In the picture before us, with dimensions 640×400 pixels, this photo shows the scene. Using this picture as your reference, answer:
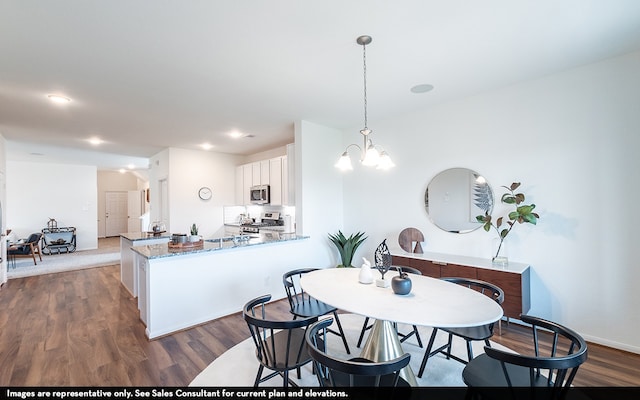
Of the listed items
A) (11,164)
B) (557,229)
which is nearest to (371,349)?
(557,229)

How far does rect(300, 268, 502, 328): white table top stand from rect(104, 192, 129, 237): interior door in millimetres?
11886

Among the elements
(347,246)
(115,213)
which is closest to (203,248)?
(347,246)

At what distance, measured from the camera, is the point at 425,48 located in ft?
7.91

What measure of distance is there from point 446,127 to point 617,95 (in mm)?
1525

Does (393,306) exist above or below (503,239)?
below

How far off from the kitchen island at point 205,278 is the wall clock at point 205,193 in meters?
2.66

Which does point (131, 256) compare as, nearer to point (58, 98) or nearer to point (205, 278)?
point (205, 278)

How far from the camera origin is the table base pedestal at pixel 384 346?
210cm

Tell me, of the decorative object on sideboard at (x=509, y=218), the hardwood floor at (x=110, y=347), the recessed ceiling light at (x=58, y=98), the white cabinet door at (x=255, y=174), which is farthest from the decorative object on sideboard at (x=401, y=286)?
the white cabinet door at (x=255, y=174)

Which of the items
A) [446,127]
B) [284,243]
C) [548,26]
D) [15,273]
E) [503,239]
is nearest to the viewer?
[548,26]

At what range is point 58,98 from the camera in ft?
10.9

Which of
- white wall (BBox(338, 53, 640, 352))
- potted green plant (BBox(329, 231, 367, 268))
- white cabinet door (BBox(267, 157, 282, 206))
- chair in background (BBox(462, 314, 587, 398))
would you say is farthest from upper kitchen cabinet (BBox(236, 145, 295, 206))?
chair in background (BBox(462, 314, 587, 398))

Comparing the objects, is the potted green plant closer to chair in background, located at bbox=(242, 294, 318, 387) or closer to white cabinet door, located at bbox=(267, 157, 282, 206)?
white cabinet door, located at bbox=(267, 157, 282, 206)

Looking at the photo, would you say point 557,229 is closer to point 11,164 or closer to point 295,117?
point 295,117
